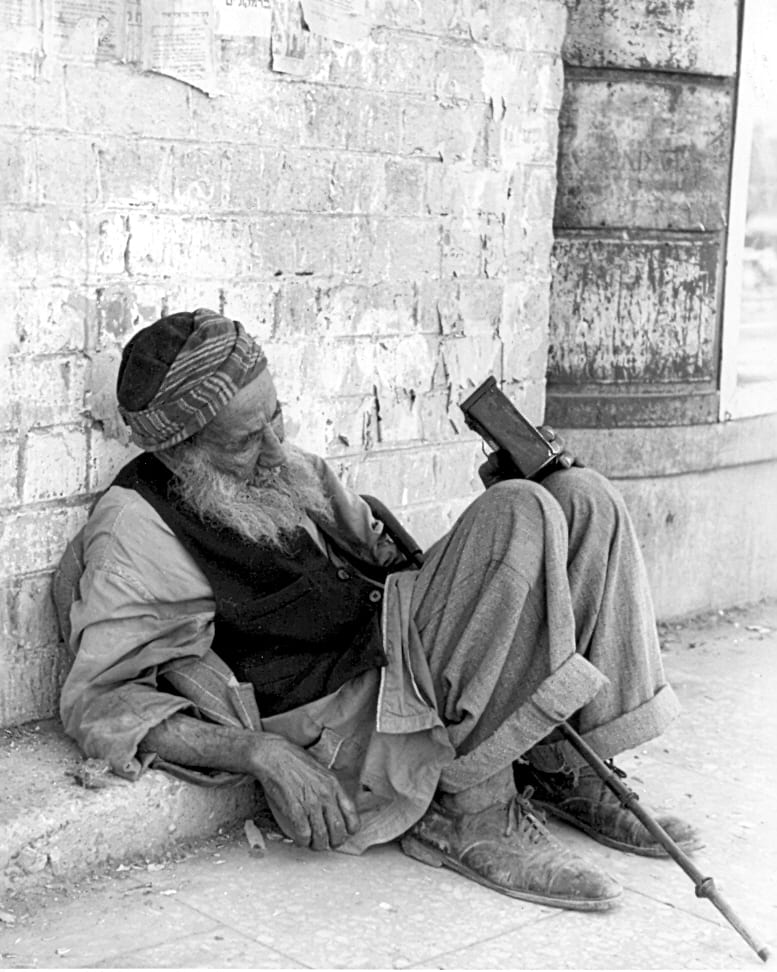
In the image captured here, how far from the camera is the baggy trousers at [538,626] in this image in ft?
10.9

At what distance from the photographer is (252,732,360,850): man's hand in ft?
10.9

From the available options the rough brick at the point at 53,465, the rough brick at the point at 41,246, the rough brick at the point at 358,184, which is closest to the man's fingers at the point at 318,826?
the rough brick at the point at 53,465

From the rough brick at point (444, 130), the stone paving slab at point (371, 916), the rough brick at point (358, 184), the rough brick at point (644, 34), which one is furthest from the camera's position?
the rough brick at point (644, 34)

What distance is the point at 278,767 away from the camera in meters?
3.34

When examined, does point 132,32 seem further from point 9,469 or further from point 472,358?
point 472,358

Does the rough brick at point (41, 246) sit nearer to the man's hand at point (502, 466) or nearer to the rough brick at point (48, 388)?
the rough brick at point (48, 388)

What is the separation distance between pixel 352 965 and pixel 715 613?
10.00 feet

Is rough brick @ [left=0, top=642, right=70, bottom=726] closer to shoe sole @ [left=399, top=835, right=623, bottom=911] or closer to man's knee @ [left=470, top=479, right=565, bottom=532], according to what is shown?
shoe sole @ [left=399, top=835, right=623, bottom=911]

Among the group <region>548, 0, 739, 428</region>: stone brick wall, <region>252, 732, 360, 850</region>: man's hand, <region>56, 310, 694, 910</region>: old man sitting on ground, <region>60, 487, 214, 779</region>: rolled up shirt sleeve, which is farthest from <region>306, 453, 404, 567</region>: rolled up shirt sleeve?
<region>548, 0, 739, 428</region>: stone brick wall

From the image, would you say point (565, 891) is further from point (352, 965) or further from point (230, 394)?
point (230, 394)

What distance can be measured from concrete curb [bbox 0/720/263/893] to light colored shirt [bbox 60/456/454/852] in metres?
0.07

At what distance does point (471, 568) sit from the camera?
11.2 feet

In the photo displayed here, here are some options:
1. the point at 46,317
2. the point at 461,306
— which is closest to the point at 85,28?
the point at 46,317

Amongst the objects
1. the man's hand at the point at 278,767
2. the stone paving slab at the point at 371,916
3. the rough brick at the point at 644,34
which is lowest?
the stone paving slab at the point at 371,916
